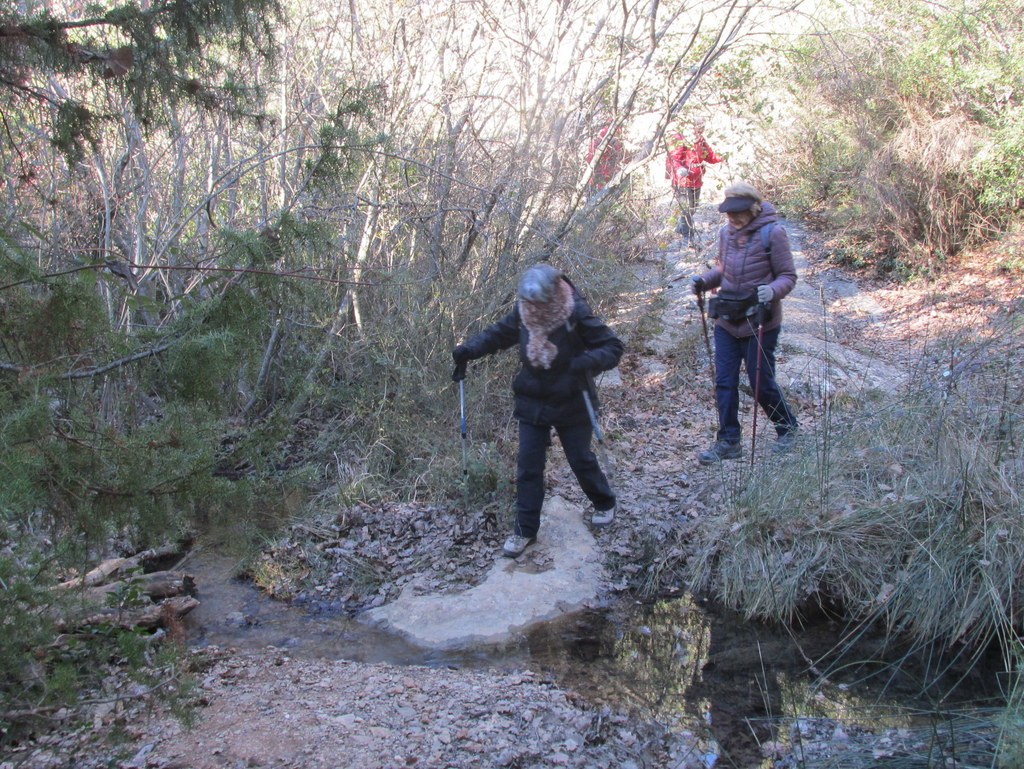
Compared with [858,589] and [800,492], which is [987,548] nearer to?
[858,589]

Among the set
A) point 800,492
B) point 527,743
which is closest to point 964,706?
point 800,492

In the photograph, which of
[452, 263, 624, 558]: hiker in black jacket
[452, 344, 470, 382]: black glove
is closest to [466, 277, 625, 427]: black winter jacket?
[452, 263, 624, 558]: hiker in black jacket

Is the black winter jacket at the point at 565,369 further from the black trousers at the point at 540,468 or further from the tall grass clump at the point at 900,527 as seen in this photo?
the tall grass clump at the point at 900,527

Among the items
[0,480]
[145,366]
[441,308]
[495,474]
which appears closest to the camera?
[0,480]

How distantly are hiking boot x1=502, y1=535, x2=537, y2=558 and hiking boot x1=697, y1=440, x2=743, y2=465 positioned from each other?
1.72 metres

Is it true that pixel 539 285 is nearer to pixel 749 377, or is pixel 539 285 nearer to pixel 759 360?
pixel 759 360

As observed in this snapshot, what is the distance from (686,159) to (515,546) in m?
6.20

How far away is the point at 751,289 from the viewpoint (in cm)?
610

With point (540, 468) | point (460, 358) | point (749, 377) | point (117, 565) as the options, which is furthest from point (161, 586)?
point (749, 377)

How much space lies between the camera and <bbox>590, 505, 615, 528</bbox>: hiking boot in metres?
5.96

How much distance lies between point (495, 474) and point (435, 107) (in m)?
3.36

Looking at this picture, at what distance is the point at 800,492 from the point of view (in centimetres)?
531

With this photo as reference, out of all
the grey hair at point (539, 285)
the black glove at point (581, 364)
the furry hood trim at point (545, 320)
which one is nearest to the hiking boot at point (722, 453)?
the black glove at point (581, 364)

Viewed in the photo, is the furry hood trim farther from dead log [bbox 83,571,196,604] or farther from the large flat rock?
dead log [bbox 83,571,196,604]
